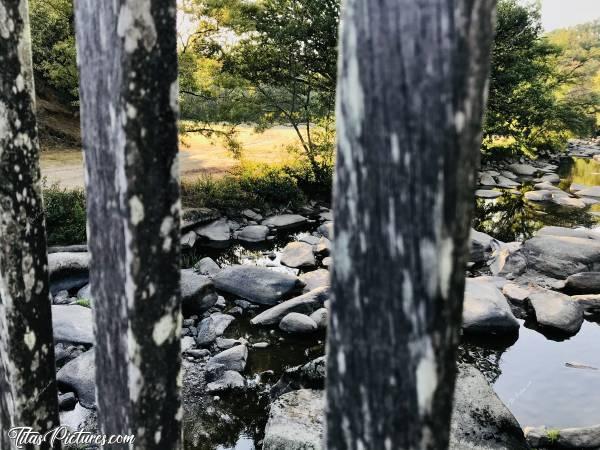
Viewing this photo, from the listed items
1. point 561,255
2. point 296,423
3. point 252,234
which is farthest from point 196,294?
point 561,255

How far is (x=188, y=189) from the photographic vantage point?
33.7ft

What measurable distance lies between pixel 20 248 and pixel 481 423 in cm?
323

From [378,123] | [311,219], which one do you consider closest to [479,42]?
[378,123]

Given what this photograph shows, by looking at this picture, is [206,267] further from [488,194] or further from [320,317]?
[488,194]

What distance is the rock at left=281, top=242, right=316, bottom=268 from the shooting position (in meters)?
7.91

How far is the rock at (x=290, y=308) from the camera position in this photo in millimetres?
5875

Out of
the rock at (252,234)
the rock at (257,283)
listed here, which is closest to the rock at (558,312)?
the rock at (257,283)

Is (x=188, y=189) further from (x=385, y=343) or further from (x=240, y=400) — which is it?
(x=385, y=343)

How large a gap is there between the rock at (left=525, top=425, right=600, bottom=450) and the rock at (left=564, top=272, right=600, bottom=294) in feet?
12.5

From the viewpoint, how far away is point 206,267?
729cm

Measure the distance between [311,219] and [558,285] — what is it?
4851 mm

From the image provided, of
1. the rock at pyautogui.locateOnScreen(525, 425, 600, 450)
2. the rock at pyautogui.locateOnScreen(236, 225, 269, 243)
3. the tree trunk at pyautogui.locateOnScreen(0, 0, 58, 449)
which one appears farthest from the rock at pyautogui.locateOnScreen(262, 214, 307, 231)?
the tree trunk at pyautogui.locateOnScreen(0, 0, 58, 449)

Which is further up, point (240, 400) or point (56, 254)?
point (56, 254)

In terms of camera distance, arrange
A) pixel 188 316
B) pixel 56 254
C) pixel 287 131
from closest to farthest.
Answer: pixel 188 316 < pixel 56 254 < pixel 287 131
